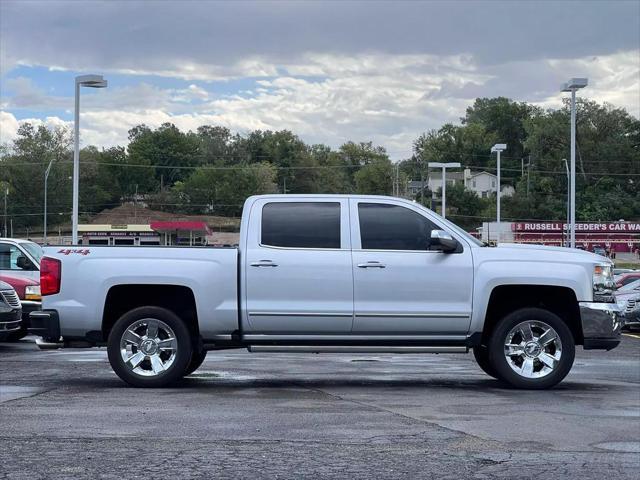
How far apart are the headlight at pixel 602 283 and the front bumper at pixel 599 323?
0.27ft

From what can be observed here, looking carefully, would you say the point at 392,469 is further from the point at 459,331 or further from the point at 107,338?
the point at 107,338

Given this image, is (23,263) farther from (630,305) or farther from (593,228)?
(593,228)

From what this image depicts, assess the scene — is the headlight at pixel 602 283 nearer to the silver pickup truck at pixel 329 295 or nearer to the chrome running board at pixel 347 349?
the silver pickup truck at pixel 329 295

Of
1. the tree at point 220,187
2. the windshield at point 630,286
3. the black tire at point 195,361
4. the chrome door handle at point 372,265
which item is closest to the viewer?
the chrome door handle at point 372,265

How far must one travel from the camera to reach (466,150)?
5064 inches

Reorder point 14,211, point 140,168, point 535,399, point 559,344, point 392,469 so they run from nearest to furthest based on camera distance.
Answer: point 392,469 < point 535,399 < point 559,344 < point 14,211 < point 140,168

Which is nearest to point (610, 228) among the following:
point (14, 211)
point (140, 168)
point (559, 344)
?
point (140, 168)

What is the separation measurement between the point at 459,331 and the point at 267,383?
7.42 feet

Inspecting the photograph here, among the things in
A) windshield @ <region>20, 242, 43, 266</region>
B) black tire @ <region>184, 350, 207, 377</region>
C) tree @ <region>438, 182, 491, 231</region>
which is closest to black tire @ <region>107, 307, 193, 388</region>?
black tire @ <region>184, 350, 207, 377</region>

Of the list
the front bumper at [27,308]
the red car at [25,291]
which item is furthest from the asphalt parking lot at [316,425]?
the red car at [25,291]

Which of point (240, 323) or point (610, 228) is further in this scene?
point (610, 228)

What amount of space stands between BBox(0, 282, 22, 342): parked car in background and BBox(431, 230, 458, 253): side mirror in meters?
7.75

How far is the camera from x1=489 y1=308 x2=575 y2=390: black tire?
425 inches

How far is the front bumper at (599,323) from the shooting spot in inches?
428
